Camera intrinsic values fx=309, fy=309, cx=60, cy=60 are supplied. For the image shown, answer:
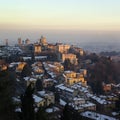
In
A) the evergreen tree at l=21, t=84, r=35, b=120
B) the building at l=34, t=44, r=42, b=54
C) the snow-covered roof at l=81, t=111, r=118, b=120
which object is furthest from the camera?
the building at l=34, t=44, r=42, b=54

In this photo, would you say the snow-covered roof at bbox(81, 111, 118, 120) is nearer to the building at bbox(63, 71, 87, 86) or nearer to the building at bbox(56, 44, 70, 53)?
the building at bbox(63, 71, 87, 86)

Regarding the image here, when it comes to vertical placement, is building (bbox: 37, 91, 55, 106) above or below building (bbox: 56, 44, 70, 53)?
below

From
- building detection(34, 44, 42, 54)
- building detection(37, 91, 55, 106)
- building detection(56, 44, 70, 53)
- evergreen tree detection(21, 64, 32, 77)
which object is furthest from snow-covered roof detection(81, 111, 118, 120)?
building detection(56, 44, 70, 53)

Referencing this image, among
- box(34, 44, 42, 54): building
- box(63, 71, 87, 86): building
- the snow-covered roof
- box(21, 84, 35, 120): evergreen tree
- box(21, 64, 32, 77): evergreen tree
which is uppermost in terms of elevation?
box(21, 84, 35, 120): evergreen tree

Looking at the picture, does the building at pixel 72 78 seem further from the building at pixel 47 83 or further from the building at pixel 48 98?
the building at pixel 48 98

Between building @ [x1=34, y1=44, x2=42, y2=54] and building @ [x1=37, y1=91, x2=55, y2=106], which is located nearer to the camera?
building @ [x1=37, y1=91, x2=55, y2=106]

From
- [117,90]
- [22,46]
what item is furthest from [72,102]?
[22,46]

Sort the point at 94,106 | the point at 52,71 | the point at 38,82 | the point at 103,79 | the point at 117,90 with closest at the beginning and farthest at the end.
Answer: the point at 94,106, the point at 38,82, the point at 117,90, the point at 52,71, the point at 103,79

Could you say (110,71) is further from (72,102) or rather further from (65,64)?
(72,102)
